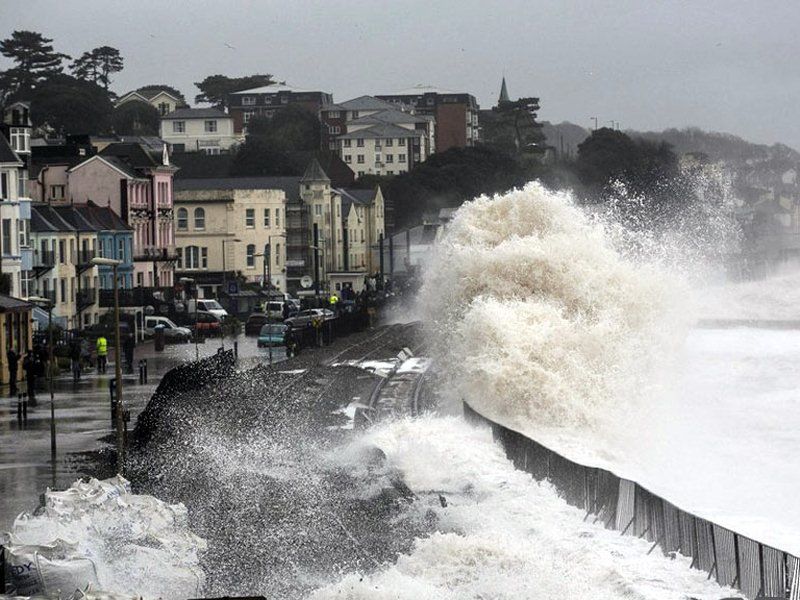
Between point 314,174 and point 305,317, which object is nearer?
point 305,317

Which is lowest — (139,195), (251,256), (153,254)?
(251,256)

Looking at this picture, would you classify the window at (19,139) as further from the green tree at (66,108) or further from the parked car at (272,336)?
the green tree at (66,108)

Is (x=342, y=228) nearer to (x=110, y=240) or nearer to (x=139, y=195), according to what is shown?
(x=139, y=195)

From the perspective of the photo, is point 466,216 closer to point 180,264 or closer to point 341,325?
point 341,325

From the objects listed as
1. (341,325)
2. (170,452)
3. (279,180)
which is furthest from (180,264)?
(170,452)

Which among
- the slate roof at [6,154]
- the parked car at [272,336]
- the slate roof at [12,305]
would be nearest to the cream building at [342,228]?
the parked car at [272,336]

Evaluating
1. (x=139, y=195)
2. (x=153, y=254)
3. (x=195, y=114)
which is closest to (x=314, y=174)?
(x=139, y=195)
